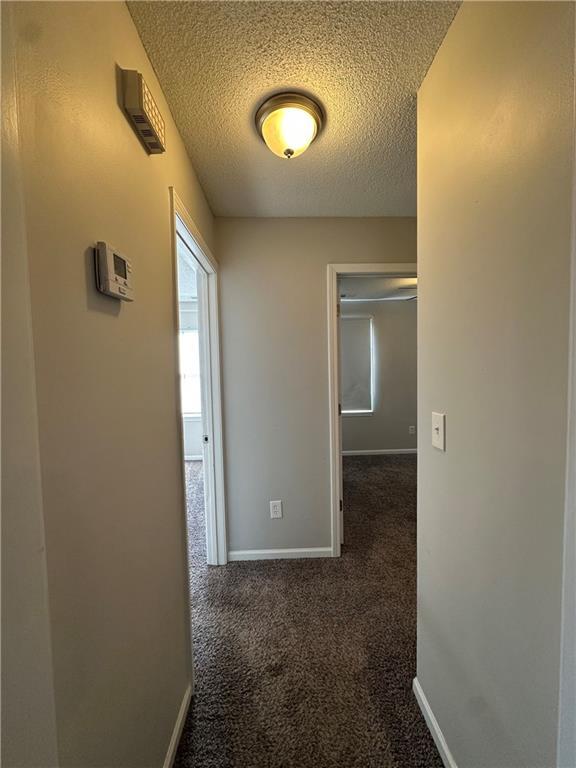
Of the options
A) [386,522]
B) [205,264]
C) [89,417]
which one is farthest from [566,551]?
[386,522]

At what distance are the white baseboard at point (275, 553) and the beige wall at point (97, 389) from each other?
3.73 feet

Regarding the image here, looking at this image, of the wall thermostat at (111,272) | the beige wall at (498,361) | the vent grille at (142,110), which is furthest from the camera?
the vent grille at (142,110)

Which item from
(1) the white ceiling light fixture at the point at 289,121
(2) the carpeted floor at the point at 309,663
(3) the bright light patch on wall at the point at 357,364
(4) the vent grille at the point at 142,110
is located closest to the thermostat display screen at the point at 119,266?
(4) the vent grille at the point at 142,110

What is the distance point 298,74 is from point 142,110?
1.90 ft

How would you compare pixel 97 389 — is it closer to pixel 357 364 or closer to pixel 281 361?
pixel 281 361

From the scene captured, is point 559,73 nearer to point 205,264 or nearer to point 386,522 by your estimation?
point 205,264

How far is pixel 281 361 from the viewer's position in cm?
226

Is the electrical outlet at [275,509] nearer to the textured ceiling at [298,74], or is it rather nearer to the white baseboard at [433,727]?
the white baseboard at [433,727]

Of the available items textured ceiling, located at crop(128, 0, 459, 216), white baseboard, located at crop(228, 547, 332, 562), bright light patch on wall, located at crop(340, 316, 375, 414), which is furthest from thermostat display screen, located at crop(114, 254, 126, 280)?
bright light patch on wall, located at crop(340, 316, 375, 414)

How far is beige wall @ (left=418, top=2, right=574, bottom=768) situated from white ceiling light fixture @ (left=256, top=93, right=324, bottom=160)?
1.33 ft

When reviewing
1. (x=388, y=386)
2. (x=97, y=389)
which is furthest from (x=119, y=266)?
(x=388, y=386)

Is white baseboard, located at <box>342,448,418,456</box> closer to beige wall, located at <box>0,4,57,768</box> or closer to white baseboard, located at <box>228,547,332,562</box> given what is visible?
white baseboard, located at <box>228,547,332,562</box>

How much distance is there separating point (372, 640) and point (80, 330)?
190cm

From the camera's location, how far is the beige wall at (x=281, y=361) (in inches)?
87.1
